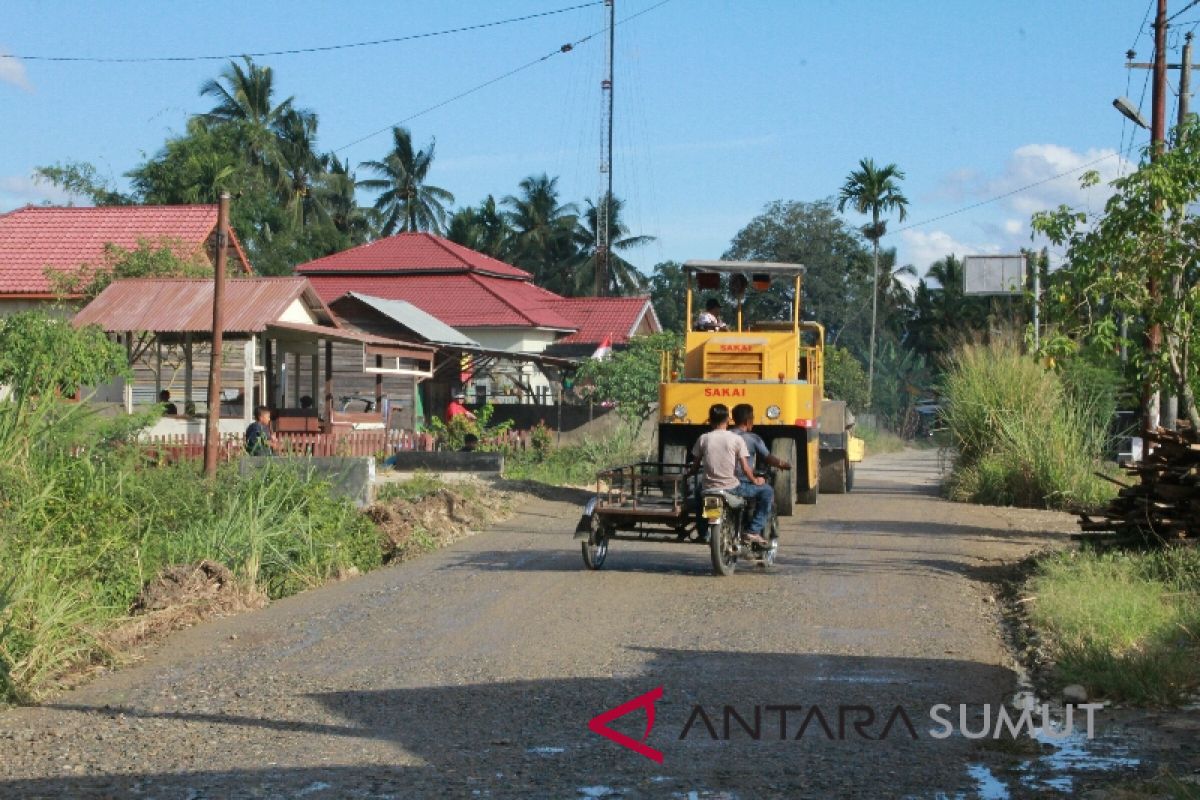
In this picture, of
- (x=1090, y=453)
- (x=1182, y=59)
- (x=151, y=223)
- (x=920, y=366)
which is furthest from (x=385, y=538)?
(x=920, y=366)

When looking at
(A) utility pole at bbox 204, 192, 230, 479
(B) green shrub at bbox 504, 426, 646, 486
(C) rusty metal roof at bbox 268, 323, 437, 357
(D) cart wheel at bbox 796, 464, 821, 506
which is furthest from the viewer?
(C) rusty metal roof at bbox 268, 323, 437, 357

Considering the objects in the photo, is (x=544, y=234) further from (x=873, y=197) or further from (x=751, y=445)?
(x=751, y=445)

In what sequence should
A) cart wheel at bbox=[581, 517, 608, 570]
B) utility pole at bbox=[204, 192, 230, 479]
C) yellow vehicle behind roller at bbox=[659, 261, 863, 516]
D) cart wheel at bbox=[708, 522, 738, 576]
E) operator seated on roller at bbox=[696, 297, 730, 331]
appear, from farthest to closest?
operator seated on roller at bbox=[696, 297, 730, 331] < yellow vehicle behind roller at bbox=[659, 261, 863, 516] < utility pole at bbox=[204, 192, 230, 479] < cart wheel at bbox=[581, 517, 608, 570] < cart wheel at bbox=[708, 522, 738, 576]

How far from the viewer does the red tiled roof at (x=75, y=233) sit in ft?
123

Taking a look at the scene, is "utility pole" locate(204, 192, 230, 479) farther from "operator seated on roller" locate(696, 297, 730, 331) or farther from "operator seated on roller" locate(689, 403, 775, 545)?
"operator seated on roller" locate(689, 403, 775, 545)

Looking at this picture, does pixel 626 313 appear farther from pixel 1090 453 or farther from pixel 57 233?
pixel 1090 453

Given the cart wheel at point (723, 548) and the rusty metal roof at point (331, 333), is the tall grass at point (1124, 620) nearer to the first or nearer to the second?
the cart wheel at point (723, 548)

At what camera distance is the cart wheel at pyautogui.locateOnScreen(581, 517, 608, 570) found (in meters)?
14.0

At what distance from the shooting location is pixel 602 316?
57.8 meters

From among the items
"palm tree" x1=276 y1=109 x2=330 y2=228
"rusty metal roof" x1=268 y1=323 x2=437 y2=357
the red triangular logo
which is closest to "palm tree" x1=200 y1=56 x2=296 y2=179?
"palm tree" x1=276 y1=109 x2=330 y2=228

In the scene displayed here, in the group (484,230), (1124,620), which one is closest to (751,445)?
(1124,620)

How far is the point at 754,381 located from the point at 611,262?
178 ft

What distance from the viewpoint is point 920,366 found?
7094cm

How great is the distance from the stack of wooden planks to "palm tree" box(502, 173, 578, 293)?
6286 centimetres
